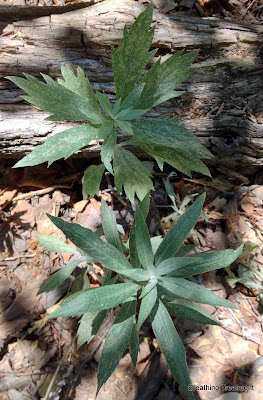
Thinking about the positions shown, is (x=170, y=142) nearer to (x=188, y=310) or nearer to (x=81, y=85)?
(x=81, y=85)

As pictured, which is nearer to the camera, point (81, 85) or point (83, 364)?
point (81, 85)

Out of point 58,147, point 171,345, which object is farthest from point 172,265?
point 58,147

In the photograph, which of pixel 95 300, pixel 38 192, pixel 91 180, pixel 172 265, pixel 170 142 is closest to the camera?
pixel 95 300

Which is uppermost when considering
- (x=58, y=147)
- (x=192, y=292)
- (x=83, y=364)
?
(x=58, y=147)

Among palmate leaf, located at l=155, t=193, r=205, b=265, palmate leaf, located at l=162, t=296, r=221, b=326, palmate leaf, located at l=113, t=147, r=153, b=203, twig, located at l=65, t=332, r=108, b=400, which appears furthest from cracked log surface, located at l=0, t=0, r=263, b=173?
twig, located at l=65, t=332, r=108, b=400

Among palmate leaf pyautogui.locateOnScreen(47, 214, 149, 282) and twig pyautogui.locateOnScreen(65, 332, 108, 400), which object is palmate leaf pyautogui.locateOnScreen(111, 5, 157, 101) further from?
twig pyautogui.locateOnScreen(65, 332, 108, 400)

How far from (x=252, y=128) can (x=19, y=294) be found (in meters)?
1.90

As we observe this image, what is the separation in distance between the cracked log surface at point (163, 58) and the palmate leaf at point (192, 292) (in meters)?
1.09

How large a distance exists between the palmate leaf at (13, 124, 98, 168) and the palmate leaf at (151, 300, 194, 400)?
0.82 metres

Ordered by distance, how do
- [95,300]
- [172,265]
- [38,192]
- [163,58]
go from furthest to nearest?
[38,192], [163,58], [172,265], [95,300]

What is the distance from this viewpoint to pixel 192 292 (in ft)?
4.44

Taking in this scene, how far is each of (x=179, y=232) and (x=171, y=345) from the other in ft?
1.60

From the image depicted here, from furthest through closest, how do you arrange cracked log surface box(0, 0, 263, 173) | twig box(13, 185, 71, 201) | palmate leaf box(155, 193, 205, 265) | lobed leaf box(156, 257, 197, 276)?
twig box(13, 185, 71, 201) < cracked log surface box(0, 0, 263, 173) < palmate leaf box(155, 193, 205, 265) < lobed leaf box(156, 257, 197, 276)

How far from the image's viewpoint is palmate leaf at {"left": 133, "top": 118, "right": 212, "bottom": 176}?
4.91ft
